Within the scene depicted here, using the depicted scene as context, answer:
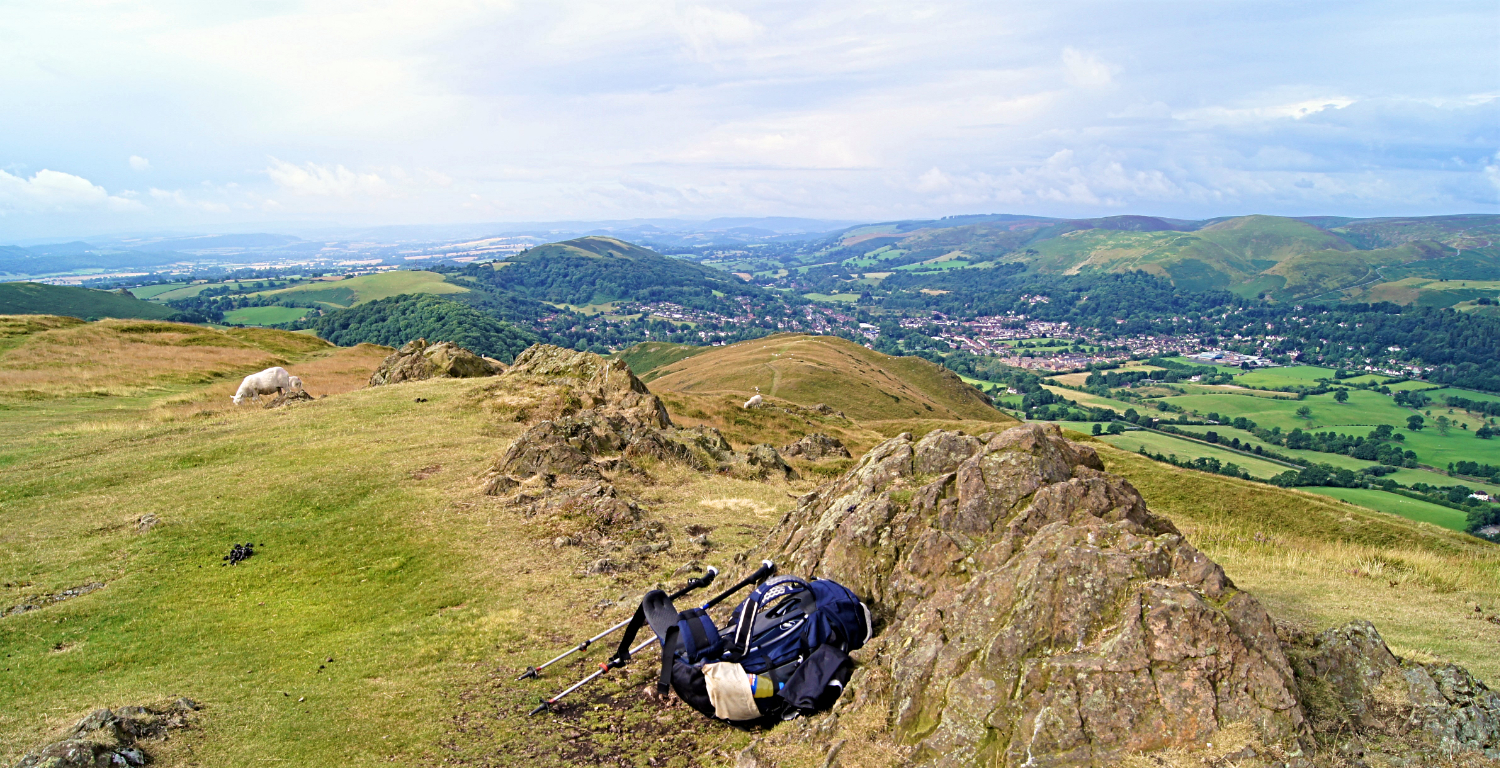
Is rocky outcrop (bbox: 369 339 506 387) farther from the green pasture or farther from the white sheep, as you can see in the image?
the green pasture

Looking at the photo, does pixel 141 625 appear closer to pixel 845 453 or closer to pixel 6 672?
pixel 6 672

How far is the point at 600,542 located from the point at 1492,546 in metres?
38.5

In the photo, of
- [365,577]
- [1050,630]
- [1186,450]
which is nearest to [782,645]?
[1050,630]

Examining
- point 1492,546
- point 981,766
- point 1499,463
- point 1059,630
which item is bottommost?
point 1499,463

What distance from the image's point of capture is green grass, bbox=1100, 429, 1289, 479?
116 meters

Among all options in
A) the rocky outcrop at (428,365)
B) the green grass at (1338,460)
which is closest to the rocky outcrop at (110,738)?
the rocky outcrop at (428,365)

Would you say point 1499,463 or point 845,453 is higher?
point 845,453

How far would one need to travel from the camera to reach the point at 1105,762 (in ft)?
27.4

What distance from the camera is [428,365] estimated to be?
4878 centimetres

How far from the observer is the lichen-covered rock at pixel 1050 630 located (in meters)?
8.70

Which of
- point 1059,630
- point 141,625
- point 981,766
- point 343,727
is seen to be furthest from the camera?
point 141,625

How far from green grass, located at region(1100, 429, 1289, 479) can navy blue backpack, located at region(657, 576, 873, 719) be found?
382ft

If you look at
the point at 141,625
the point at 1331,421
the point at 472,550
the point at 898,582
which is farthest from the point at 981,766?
the point at 1331,421

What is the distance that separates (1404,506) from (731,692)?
10333 cm
